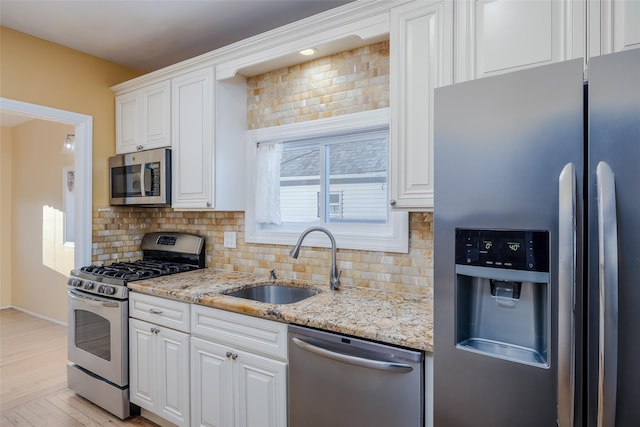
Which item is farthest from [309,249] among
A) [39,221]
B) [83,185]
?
[39,221]

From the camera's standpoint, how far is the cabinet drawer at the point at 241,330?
1.73m

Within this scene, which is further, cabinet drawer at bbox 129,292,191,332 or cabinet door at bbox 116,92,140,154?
cabinet door at bbox 116,92,140,154

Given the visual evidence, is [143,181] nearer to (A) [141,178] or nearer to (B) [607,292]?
(A) [141,178]

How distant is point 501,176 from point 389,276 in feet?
3.66

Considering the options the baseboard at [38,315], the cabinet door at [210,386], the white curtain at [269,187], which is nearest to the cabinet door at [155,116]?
the white curtain at [269,187]

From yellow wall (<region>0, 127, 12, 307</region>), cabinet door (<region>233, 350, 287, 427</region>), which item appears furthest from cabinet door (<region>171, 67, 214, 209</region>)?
yellow wall (<region>0, 127, 12, 307</region>)

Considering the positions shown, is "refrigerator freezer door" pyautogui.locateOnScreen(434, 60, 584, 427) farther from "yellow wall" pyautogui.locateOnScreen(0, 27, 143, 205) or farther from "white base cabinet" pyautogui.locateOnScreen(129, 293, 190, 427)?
"yellow wall" pyautogui.locateOnScreen(0, 27, 143, 205)

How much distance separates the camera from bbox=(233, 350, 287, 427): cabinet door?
1715 millimetres

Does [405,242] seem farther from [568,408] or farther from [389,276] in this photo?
[568,408]

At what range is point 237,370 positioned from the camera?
1.88 m

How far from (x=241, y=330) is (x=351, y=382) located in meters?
0.65

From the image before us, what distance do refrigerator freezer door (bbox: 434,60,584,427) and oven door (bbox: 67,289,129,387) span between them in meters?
2.02

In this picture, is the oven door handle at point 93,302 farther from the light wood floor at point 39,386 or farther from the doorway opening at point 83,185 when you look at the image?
the light wood floor at point 39,386

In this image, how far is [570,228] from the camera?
98 cm
